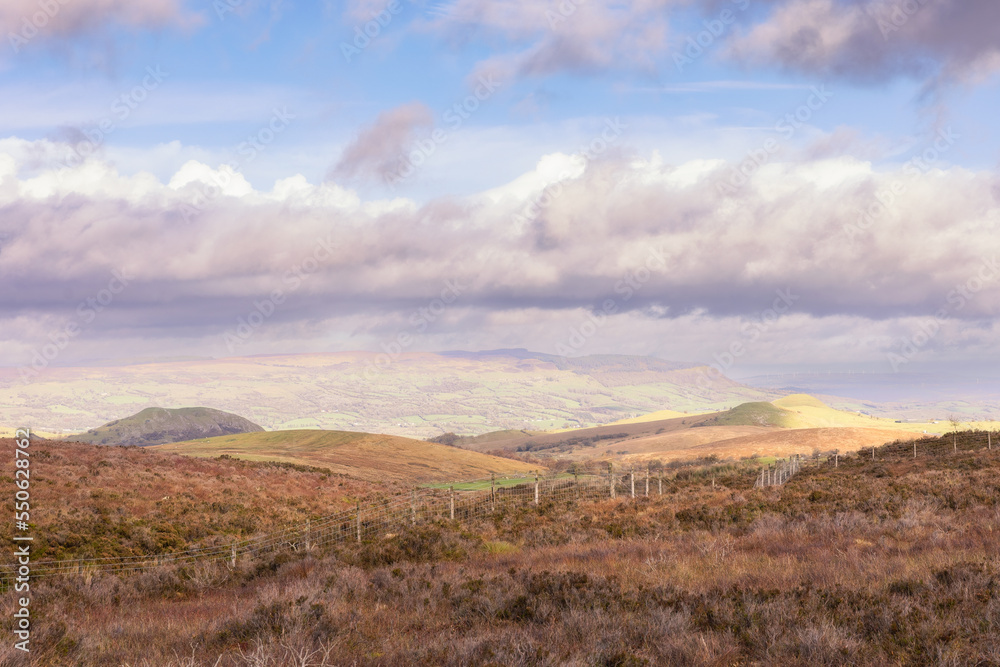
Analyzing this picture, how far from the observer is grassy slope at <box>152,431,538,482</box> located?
243 feet

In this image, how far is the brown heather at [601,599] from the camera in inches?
267

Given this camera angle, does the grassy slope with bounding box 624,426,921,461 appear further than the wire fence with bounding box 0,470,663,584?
Yes

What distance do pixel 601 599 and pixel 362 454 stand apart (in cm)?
8398

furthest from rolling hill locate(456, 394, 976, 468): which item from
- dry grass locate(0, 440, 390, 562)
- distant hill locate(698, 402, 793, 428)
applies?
dry grass locate(0, 440, 390, 562)

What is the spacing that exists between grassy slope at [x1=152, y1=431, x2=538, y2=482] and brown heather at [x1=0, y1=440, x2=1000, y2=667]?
168 feet

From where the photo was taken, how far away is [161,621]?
10086 mm

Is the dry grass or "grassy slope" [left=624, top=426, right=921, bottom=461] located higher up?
the dry grass

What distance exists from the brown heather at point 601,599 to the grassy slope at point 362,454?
51.1m

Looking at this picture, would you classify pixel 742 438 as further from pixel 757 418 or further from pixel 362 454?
pixel 757 418

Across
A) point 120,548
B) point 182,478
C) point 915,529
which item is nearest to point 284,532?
point 120,548

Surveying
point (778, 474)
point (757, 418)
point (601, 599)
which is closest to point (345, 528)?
point (601, 599)

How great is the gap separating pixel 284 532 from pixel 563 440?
170 metres

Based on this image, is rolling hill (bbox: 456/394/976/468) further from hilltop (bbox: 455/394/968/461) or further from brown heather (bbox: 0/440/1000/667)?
brown heather (bbox: 0/440/1000/667)

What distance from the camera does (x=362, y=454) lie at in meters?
89.4
